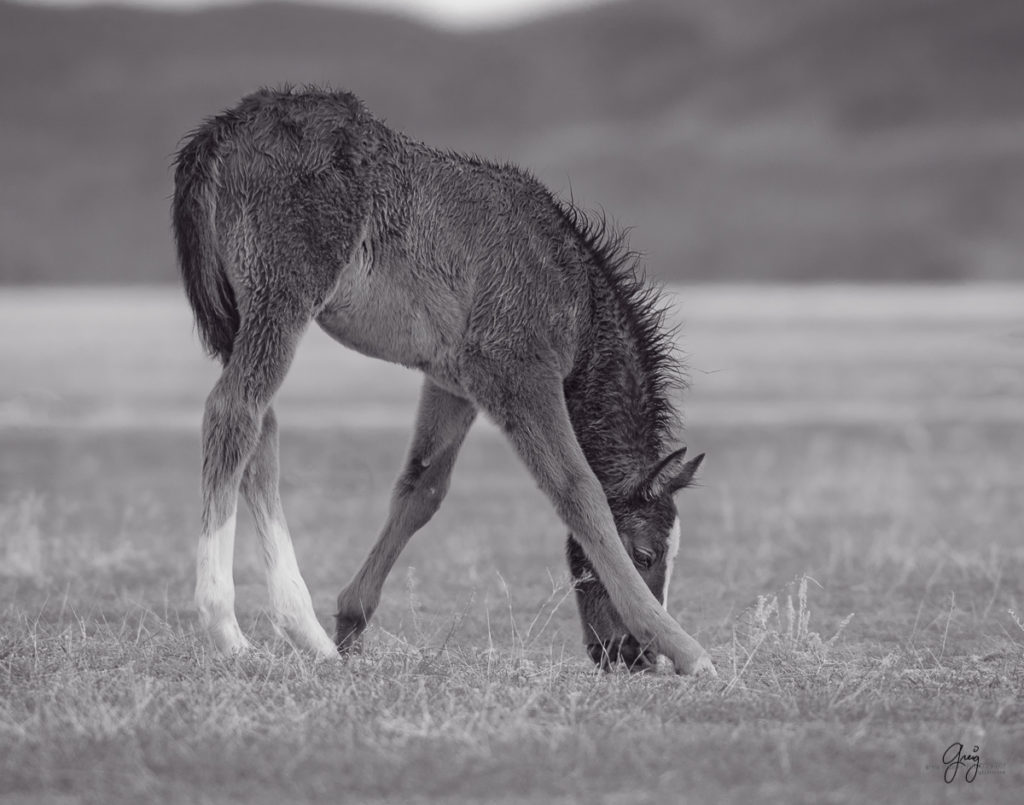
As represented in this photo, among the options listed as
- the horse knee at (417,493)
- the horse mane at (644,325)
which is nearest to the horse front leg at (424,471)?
the horse knee at (417,493)

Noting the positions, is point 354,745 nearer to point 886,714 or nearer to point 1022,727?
point 886,714

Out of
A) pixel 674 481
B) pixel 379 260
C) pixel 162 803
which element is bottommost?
pixel 162 803

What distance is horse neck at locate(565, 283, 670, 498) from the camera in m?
7.87

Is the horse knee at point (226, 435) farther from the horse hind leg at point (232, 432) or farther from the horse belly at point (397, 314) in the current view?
the horse belly at point (397, 314)

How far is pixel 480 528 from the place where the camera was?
14195 mm

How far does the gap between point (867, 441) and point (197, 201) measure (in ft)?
55.0

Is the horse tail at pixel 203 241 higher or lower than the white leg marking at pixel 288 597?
higher

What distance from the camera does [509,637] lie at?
8.59 m

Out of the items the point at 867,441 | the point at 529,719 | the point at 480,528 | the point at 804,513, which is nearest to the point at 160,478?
the point at 480,528

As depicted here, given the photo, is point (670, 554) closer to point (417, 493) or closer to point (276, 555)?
point (417, 493)
